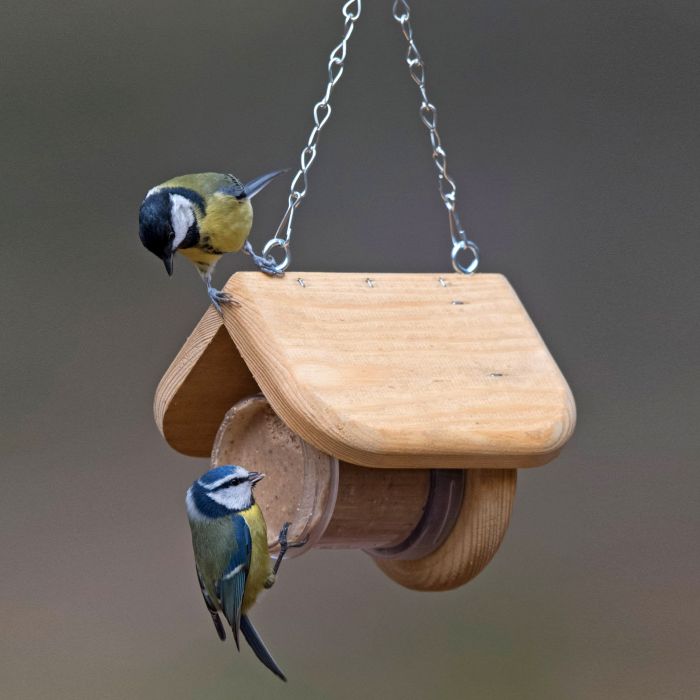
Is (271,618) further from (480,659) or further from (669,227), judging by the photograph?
(669,227)

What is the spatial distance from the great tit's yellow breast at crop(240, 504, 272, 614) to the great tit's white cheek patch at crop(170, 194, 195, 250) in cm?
39

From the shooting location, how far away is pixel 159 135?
16.9 ft

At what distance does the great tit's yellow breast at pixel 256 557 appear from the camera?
218 cm

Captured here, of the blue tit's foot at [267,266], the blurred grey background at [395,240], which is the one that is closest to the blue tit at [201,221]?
the blue tit's foot at [267,266]

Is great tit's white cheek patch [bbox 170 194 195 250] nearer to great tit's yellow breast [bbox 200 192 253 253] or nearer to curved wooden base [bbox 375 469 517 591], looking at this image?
great tit's yellow breast [bbox 200 192 253 253]

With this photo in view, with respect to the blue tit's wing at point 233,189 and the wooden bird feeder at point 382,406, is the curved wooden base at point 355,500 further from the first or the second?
Result: the blue tit's wing at point 233,189

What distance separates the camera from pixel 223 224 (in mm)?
2205

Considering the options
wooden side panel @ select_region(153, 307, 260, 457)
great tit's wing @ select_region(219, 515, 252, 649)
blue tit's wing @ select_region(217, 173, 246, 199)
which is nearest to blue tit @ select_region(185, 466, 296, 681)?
great tit's wing @ select_region(219, 515, 252, 649)

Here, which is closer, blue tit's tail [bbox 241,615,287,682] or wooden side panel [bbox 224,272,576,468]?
wooden side panel [bbox 224,272,576,468]

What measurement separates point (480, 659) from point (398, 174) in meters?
1.65

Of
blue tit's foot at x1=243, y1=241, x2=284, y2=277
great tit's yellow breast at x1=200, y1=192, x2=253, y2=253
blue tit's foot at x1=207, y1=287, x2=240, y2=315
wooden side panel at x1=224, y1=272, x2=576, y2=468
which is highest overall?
great tit's yellow breast at x1=200, y1=192, x2=253, y2=253

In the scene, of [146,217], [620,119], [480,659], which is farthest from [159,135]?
[146,217]

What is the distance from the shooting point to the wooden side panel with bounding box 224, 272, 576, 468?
2.04 m

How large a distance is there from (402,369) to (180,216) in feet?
1.21
